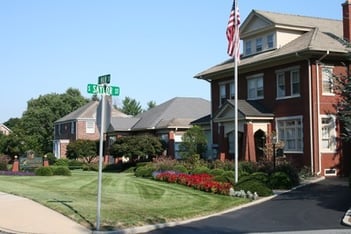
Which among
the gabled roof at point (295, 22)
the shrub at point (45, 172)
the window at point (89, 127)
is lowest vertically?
the shrub at point (45, 172)

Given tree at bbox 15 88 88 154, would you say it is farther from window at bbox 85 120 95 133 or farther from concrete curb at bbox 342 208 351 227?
concrete curb at bbox 342 208 351 227

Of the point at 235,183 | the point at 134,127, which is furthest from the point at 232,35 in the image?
the point at 134,127

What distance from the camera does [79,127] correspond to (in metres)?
70.4

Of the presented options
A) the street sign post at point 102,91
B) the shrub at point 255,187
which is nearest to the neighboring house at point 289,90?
the shrub at point 255,187

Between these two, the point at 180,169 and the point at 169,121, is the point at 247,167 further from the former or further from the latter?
the point at 169,121

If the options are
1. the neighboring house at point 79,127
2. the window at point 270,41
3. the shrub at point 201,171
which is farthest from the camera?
the neighboring house at point 79,127

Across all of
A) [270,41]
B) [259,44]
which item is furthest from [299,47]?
[259,44]

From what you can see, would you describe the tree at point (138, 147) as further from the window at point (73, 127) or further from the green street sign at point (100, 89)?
the green street sign at point (100, 89)

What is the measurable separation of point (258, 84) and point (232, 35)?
11.0m

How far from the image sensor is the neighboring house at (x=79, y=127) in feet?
231

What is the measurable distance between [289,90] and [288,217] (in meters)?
16.3

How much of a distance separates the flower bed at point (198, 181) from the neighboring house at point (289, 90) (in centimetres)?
631

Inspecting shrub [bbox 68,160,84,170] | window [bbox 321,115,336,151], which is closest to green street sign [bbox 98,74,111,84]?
window [bbox 321,115,336,151]

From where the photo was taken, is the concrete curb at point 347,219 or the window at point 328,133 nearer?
the concrete curb at point 347,219
